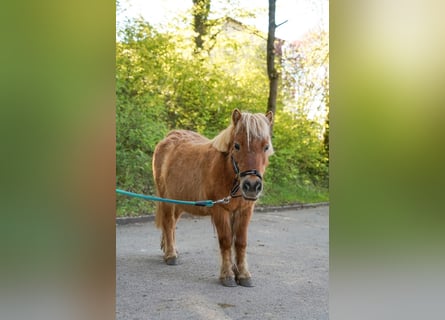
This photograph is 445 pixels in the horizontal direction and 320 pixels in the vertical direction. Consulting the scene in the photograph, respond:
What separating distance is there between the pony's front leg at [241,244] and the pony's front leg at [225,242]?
0.04m

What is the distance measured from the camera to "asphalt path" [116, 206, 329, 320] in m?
1.90

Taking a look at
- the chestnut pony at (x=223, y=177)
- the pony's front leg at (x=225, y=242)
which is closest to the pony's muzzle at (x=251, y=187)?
the chestnut pony at (x=223, y=177)

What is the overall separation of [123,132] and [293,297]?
60.3 inches

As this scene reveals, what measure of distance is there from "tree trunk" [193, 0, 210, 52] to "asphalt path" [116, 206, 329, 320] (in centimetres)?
147

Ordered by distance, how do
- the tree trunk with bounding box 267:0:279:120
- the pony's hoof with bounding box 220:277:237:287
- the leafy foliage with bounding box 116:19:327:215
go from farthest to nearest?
the tree trunk with bounding box 267:0:279:120 → the leafy foliage with bounding box 116:19:327:215 → the pony's hoof with bounding box 220:277:237:287

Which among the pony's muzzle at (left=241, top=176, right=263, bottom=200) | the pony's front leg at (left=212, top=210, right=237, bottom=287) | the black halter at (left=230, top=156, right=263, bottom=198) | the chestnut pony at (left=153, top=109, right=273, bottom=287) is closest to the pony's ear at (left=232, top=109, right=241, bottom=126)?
the chestnut pony at (left=153, top=109, right=273, bottom=287)

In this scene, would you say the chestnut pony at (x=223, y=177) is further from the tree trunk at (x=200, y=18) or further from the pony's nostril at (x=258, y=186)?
the tree trunk at (x=200, y=18)

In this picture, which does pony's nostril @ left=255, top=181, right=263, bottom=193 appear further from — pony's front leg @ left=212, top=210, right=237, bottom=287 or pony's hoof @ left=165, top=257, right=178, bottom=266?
pony's hoof @ left=165, top=257, right=178, bottom=266

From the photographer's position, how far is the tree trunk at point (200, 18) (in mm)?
3182

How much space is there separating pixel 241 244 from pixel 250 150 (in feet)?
1.81

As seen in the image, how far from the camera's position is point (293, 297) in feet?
6.76

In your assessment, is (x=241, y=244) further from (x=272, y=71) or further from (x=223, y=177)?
(x=272, y=71)
